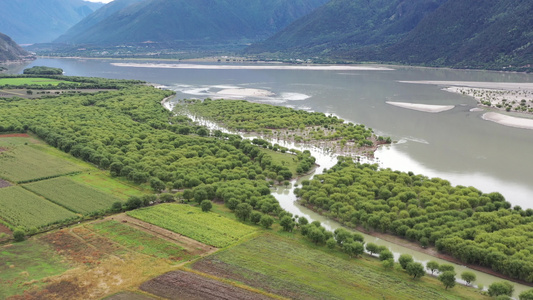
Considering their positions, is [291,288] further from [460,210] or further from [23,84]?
[23,84]

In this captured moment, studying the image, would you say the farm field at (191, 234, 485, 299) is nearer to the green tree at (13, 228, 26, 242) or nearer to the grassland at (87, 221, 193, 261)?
the grassland at (87, 221, 193, 261)

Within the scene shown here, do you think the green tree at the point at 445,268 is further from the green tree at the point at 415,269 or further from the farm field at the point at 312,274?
the green tree at the point at 415,269

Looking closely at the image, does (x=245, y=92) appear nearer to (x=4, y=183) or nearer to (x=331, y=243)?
(x=4, y=183)

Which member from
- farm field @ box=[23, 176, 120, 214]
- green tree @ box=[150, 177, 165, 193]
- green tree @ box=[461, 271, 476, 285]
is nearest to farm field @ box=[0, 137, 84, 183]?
farm field @ box=[23, 176, 120, 214]

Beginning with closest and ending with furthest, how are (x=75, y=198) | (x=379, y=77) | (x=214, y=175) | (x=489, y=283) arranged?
(x=489, y=283) → (x=75, y=198) → (x=214, y=175) → (x=379, y=77)

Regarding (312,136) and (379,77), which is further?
(379,77)

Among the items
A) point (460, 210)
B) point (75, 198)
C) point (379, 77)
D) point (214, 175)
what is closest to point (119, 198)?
point (75, 198)
